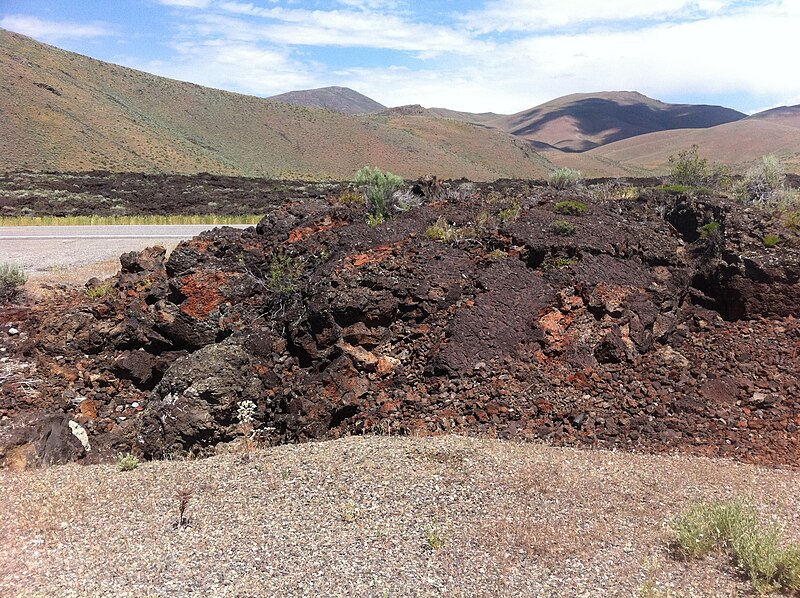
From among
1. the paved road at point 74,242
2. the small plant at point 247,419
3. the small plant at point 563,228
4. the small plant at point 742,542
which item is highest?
the small plant at point 563,228

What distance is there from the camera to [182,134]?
69.4m

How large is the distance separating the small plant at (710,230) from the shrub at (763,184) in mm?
3199

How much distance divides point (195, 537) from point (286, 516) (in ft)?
2.09

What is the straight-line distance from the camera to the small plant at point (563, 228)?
795cm

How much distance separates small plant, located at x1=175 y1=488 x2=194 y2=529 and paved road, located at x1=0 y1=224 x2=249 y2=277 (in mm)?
8959

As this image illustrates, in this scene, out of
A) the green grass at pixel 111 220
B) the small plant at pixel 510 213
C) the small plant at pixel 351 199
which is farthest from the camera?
the green grass at pixel 111 220

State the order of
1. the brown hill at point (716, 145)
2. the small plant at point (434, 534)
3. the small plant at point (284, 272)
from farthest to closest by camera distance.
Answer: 1. the brown hill at point (716, 145)
2. the small plant at point (284, 272)
3. the small plant at point (434, 534)

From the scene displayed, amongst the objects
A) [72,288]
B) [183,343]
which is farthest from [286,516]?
[72,288]

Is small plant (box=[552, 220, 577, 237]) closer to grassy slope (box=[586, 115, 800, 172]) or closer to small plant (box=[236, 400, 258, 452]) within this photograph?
small plant (box=[236, 400, 258, 452])

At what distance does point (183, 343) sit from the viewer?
802 cm

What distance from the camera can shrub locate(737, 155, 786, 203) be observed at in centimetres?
1180

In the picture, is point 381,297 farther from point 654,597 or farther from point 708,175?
point 708,175

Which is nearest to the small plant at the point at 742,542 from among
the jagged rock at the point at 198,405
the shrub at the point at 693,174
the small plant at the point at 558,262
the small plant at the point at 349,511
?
the small plant at the point at 349,511

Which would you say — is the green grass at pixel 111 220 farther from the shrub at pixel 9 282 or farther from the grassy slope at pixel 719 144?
the grassy slope at pixel 719 144
